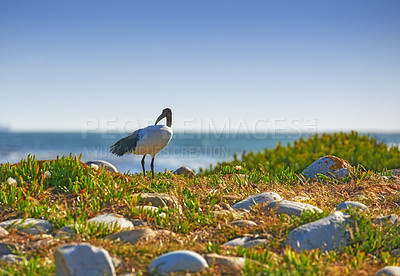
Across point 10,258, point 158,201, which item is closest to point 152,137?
point 158,201

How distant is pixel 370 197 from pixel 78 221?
14.5 ft

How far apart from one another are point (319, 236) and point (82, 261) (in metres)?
2.41

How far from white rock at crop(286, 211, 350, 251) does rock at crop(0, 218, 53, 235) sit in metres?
2.72

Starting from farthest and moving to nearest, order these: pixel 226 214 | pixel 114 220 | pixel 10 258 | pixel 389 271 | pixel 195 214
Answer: pixel 226 214 < pixel 195 214 < pixel 114 220 < pixel 10 258 < pixel 389 271

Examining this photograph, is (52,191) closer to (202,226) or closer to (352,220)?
(202,226)

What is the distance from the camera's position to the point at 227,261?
140 inches

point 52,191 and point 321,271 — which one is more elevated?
point 52,191

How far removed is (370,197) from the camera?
613cm

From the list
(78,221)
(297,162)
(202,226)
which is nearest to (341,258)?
(202,226)

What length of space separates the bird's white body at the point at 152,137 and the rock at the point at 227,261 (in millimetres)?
4253

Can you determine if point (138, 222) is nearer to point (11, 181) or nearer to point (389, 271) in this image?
point (11, 181)

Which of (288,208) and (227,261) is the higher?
(288,208)

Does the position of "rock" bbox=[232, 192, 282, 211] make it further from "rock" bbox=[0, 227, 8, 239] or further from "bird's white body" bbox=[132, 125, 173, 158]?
"rock" bbox=[0, 227, 8, 239]

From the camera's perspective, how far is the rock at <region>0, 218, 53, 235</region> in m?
4.40
